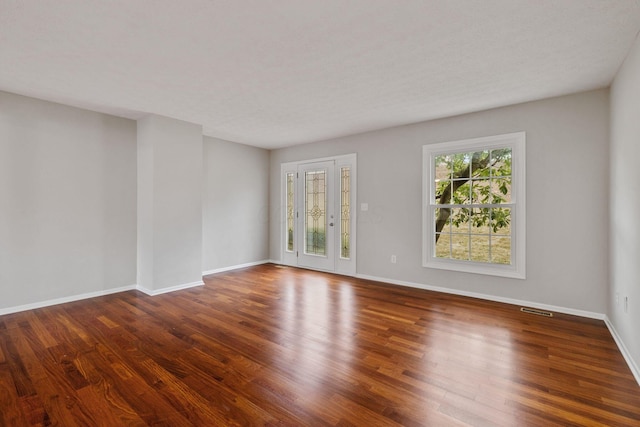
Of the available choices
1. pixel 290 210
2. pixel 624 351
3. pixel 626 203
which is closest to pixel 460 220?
pixel 626 203

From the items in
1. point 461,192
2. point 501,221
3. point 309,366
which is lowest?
point 309,366

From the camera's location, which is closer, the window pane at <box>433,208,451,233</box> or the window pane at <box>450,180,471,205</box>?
the window pane at <box>450,180,471,205</box>

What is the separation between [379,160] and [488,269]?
2.24 meters

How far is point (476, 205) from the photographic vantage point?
4.08 metres

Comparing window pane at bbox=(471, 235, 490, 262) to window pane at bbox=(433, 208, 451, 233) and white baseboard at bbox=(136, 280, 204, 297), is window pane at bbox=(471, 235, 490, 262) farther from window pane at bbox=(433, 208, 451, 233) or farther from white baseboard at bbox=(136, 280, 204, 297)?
white baseboard at bbox=(136, 280, 204, 297)

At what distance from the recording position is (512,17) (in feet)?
6.69

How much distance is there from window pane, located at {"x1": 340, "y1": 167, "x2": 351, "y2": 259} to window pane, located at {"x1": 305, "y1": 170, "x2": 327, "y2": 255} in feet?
1.24

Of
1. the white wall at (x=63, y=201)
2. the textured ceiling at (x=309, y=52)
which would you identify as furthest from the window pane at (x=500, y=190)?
the white wall at (x=63, y=201)

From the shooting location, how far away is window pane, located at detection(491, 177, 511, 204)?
390 centimetres

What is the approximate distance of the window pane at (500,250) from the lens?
13.1 feet

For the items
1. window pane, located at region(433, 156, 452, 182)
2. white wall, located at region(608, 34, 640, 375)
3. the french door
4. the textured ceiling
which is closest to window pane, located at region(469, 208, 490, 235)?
window pane, located at region(433, 156, 452, 182)

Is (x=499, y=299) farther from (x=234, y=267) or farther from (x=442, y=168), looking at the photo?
(x=234, y=267)

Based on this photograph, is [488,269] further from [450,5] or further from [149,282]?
[149,282]

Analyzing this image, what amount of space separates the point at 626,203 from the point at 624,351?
121cm
